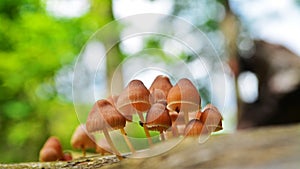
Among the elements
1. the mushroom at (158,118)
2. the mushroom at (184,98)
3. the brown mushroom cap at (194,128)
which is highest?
the mushroom at (184,98)

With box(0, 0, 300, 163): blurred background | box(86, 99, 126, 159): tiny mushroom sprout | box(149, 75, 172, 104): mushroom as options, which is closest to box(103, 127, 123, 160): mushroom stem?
box(86, 99, 126, 159): tiny mushroom sprout

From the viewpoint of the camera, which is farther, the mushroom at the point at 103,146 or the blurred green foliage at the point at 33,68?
the blurred green foliage at the point at 33,68

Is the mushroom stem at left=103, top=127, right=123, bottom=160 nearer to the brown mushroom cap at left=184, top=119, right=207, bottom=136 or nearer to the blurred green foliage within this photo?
the brown mushroom cap at left=184, top=119, right=207, bottom=136

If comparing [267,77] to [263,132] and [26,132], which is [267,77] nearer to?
[263,132]

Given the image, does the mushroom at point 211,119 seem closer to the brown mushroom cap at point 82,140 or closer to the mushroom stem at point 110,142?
the mushroom stem at point 110,142

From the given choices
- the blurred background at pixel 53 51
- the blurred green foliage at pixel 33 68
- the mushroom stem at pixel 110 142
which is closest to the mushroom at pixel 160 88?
the mushroom stem at pixel 110 142

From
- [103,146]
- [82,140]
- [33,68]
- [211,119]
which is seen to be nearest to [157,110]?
[211,119]

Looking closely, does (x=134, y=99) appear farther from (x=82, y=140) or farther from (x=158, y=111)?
(x=82, y=140)
